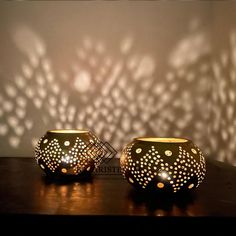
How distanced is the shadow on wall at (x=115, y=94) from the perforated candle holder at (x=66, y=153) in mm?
473

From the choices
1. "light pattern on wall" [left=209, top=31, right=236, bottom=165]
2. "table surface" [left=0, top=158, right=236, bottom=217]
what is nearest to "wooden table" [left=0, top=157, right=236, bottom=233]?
"table surface" [left=0, top=158, right=236, bottom=217]

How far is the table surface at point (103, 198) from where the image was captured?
0.65m

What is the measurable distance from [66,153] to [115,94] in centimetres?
56

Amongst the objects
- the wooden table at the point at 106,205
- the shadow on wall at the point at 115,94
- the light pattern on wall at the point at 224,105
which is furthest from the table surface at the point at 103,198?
the shadow on wall at the point at 115,94

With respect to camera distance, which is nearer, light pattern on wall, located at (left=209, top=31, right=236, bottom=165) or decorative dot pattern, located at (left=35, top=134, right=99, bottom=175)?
decorative dot pattern, located at (left=35, top=134, right=99, bottom=175)

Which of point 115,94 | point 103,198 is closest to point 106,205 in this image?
point 103,198

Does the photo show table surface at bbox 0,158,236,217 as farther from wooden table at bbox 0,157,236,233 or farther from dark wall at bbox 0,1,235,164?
dark wall at bbox 0,1,235,164

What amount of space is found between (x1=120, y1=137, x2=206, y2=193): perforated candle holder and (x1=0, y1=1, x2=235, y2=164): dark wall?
2.10 feet

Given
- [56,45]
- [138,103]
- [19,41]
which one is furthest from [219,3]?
[19,41]

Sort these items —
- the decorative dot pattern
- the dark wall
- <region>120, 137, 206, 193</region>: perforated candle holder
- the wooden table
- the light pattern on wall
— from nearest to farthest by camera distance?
1. the wooden table
2. <region>120, 137, 206, 193</region>: perforated candle holder
3. the decorative dot pattern
4. the light pattern on wall
5. the dark wall

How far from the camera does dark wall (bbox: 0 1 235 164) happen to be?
1371 mm

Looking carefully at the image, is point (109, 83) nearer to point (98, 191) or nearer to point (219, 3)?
point (219, 3)

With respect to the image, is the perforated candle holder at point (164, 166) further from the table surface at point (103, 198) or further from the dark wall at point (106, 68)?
the dark wall at point (106, 68)
